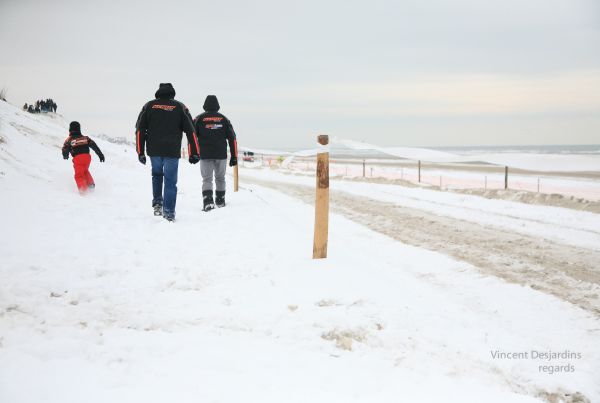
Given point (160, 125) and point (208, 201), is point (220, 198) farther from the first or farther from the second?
point (160, 125)

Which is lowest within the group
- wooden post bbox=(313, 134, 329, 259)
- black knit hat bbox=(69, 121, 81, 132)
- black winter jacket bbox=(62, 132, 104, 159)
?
wooden post bbox=(313, 134, 329, 259)

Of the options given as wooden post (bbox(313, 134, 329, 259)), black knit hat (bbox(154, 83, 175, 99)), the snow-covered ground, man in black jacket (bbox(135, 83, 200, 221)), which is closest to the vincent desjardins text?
the snow-covered ground

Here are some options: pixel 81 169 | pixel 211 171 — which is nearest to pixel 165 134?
pixel 211 171

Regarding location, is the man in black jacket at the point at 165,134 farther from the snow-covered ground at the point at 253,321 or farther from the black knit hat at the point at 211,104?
the black knit hat at the point at 211,104

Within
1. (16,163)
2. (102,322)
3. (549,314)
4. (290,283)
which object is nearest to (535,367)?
(549,314)

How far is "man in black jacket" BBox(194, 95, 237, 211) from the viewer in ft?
27.5

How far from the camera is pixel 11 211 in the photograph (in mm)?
5363

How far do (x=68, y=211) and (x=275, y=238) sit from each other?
3.07m

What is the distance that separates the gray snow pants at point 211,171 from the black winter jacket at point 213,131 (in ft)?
0.38

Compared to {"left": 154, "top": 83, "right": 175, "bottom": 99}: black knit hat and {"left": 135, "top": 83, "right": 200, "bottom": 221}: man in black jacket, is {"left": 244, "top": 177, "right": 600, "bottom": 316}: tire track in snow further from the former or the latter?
{"left": 154, "top": 83, "right": 175, "bottom": 99}: black knit hat

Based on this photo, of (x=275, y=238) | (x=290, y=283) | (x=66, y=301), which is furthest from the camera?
(x=275, y=238)

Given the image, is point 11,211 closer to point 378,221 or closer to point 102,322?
point 102,322

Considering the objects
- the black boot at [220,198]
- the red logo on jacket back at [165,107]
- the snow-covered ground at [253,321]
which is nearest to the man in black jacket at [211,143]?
the black boot at [220,198]

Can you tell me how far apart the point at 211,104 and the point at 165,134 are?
201cm
